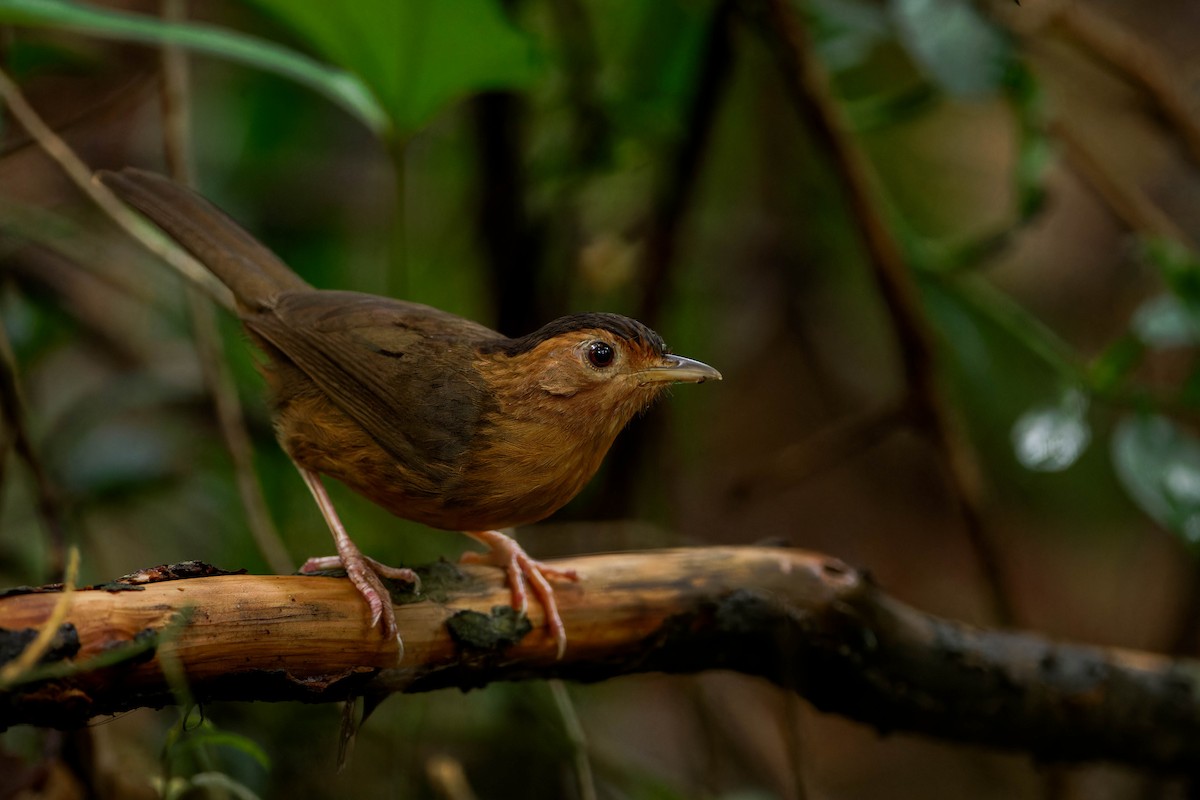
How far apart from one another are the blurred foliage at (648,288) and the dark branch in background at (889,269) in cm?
17

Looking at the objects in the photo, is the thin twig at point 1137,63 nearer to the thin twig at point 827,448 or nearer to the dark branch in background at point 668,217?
the dark branch in background at point 668,217

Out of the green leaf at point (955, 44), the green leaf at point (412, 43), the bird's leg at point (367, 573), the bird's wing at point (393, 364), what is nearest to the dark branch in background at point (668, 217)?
the green leaf at point (955, 44)

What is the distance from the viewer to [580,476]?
2.91m

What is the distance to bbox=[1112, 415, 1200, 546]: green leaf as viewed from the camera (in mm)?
3559

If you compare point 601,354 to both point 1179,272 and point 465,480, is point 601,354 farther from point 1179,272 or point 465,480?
point 1179,272

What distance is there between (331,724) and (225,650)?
239 centimetres

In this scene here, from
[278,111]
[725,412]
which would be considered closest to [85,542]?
[278,111]

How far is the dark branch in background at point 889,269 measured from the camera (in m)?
4.25

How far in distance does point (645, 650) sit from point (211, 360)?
2126 mm

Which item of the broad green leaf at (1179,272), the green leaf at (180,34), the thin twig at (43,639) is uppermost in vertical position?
the green leaf at (180,34)

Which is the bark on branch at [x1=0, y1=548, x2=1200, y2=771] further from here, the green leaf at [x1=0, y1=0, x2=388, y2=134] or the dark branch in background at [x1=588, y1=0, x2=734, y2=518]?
the dark branch in background at [x1=588, y1=0, x2=734, y2=518]

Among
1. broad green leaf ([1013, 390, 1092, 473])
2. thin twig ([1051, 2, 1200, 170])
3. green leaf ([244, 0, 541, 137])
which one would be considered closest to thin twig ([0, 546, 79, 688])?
green leaf ([244, 0, 541, 137])

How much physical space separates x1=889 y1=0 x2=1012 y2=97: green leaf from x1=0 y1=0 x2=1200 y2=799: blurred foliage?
0.5 inches

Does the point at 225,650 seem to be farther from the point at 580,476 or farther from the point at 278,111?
the point at 278,111
